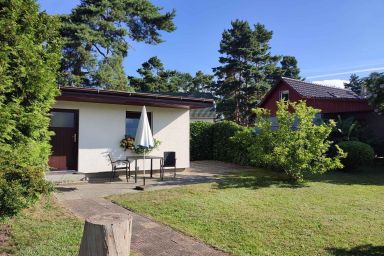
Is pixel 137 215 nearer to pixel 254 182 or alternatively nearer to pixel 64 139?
pixel 254 182

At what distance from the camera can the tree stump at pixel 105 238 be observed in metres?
3.12

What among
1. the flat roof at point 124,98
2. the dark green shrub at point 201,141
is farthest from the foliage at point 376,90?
the dark green shrub at point 201,141

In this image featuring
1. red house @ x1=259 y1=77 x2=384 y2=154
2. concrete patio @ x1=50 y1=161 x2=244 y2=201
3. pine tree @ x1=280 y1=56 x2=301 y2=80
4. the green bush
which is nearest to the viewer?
concrete patio @ x1=50 y1=161 x2=244 y2=201

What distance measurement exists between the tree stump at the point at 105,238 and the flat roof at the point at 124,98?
732 cm

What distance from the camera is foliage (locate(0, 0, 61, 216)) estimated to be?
4700 mm

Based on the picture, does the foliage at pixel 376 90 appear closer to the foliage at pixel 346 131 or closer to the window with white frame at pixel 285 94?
the foliage at pixel 346 131

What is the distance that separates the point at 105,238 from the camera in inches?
123

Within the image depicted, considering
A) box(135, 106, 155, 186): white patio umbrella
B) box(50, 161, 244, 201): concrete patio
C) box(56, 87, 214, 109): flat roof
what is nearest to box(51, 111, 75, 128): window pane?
box(56, 87, 214, 109): flat roof

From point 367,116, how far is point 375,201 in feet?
40.1

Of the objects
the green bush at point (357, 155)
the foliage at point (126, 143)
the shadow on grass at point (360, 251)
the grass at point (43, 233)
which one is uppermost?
the foliage at point (126, 143)

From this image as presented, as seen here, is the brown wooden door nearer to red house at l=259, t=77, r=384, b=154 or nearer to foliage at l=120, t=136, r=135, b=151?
foliage at l=120, t=136, r=135, b=151

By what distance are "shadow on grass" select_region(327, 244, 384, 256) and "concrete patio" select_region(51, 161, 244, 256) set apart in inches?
67.3

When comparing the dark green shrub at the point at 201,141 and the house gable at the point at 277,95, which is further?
the house gable at the point at 277,95

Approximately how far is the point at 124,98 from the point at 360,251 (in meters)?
8.77
